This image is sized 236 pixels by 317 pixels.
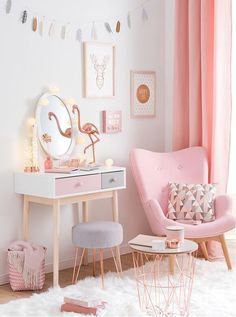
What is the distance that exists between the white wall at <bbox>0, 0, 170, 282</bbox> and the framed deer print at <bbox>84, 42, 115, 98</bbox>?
0.05 m

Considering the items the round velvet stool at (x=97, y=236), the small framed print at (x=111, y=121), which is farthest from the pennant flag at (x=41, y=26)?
the round velvet stool at (x=97, y=236)

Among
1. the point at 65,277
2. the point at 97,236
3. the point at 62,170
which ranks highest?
the point at 62,170

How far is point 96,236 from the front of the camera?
12.9ft

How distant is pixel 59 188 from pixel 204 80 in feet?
5.18

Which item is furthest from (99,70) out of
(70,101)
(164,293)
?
(164,293)

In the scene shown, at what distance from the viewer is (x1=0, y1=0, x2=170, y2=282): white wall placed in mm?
4152

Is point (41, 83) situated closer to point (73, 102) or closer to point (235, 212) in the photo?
point (73, 102)

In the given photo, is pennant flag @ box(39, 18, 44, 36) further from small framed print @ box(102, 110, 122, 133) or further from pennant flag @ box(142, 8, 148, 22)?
pennant flag @ box(142, 8, 148, 22)

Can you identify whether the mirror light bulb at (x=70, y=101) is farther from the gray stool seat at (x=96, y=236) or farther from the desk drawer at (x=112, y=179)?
the gray stool seat at (x=96, y=236)

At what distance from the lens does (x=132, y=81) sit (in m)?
4.99

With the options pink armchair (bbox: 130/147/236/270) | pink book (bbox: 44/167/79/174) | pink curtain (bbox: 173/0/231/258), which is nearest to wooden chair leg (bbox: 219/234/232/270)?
pink armchair (bbox: 130/147/236/270)

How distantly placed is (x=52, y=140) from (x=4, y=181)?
48 centimetres

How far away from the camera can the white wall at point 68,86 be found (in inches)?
163

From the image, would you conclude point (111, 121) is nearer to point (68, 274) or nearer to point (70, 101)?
point (70, 101)
